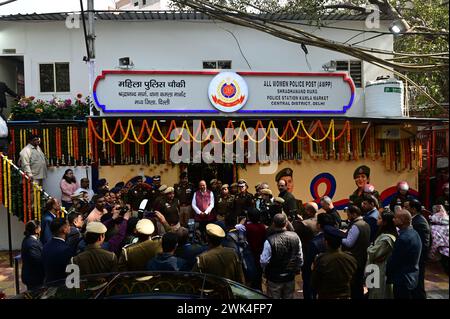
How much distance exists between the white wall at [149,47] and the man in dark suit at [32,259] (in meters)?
8.44

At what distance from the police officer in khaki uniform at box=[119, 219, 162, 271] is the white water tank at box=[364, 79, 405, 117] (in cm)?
834

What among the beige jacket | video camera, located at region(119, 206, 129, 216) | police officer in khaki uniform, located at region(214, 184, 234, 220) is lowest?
police officer in khaki uniform, located at region(214, 184, 234, 220)

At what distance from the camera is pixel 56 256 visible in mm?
5266

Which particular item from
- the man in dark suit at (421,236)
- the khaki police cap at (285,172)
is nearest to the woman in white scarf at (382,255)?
the man in dark suit at (421,236)

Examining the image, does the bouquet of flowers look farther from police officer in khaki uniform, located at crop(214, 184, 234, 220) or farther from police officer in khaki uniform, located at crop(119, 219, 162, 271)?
police officer in khaki uniform, located at crop(119, 219, 162, 271)

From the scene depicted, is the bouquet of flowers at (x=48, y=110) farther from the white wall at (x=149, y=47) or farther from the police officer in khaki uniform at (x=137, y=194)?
the police officer in khaki uniform at (x=137, y=194)

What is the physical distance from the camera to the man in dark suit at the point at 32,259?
561 cm

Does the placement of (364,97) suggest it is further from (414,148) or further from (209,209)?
(209,209)

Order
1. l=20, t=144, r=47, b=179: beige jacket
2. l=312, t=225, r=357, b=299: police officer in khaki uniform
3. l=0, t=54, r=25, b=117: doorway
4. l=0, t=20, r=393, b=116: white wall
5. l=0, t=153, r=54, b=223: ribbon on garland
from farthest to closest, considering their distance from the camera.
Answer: l=0, t=54, r=25, b=117: doorway < l=0, t=20, r=393, b=116: white wall < l=20, t=144, r=47, b=179: beige jacket < l=0, t=153, r=54, b=223: ribbon on garland < l=312, t=225, r=357, b=299: police officer in khaki uniform

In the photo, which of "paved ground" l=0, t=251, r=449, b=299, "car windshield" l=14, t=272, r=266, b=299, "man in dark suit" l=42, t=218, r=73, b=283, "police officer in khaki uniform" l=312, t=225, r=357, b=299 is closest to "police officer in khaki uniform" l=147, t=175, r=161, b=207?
"paved ground" l=0, t=251, r=449, b=299

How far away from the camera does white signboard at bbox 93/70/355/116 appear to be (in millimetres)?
10844

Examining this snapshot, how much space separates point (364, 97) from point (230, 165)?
14.5ft
